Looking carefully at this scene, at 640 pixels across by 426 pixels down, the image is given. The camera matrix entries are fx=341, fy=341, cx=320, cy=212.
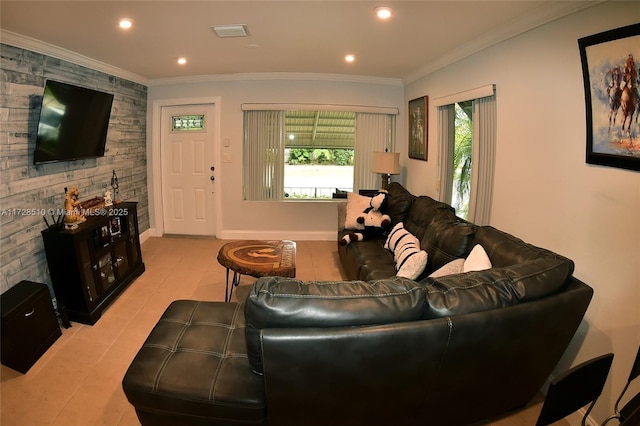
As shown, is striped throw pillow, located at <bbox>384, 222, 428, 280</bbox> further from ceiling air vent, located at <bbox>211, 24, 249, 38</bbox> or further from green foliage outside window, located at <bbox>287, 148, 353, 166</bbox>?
green foliage outside window, located at <bbox>287, 148, 353, 166</bbox>

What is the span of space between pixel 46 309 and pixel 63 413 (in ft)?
2.97

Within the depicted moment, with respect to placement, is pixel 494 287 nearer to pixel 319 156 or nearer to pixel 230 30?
pixel 230 30

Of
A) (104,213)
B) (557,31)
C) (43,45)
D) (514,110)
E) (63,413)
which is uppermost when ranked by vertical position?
(43,45)

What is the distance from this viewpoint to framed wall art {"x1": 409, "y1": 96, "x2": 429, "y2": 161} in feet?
13.5

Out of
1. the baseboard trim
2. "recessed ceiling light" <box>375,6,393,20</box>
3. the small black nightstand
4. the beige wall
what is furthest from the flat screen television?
the beige wall

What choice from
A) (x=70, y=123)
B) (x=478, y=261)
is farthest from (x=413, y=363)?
(x=70, y=123)

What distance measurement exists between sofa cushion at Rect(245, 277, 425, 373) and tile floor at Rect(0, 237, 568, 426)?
1138 millimetres

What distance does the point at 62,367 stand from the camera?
229 cm

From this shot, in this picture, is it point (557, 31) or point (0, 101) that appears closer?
point (557, 31)

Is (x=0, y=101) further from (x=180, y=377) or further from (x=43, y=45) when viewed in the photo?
(x=180, y=377)

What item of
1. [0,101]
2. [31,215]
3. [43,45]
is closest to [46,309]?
[31,215]

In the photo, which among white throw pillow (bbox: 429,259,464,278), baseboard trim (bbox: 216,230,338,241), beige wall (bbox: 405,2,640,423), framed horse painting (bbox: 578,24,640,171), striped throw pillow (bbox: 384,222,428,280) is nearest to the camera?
framed horse painting (bbox: 578,24,640,171)

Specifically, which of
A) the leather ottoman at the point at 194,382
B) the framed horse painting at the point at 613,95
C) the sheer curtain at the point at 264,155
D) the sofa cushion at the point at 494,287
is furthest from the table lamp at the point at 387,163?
the leather ottoman at the point at 194,382

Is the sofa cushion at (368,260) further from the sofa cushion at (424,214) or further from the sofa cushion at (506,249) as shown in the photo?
the sofa cushion at (506,249)
